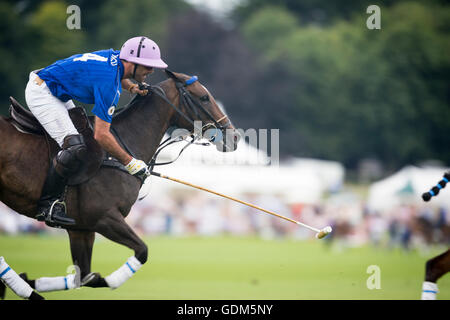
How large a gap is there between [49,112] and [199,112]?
171cm

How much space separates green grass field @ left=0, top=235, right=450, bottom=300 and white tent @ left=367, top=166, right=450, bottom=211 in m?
3.67

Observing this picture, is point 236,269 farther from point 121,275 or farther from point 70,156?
point 70,156

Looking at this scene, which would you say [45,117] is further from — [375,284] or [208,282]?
[375,284]

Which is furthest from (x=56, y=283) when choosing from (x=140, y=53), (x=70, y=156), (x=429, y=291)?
(x=429, y=291)

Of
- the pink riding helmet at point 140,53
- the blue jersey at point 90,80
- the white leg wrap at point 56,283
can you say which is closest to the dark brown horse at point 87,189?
the white leg wrap at point 56,283

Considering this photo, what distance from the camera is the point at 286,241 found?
2406 centimetres

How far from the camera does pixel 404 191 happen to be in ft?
82.9

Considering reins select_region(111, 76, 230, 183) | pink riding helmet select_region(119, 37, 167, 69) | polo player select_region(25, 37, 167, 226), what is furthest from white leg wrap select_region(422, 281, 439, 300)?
pink riding helmet select_region(119, 37, 167, 69)

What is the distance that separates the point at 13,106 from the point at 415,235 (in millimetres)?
18412

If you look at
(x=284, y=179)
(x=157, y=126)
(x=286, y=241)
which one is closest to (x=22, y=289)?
(x=157, y=126)

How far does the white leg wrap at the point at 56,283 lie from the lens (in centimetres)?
663

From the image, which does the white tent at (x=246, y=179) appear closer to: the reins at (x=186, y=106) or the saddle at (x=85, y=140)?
the reins at (x=186, y=106)

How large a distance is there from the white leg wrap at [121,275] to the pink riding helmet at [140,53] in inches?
80.5
